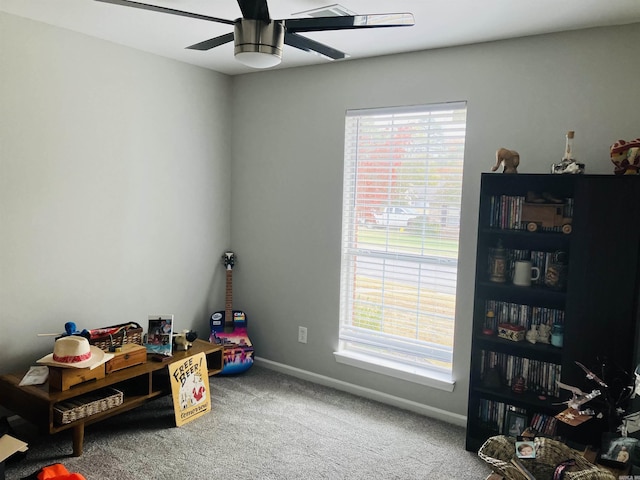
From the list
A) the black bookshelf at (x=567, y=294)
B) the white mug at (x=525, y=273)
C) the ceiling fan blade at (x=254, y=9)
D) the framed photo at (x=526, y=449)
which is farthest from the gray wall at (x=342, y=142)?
the ceiling fan blade at (x=254, y=9)

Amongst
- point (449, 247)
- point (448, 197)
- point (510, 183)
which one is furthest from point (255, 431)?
point (510, 183)

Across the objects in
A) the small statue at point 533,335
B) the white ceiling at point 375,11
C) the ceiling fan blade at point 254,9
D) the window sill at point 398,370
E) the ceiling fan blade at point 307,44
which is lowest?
Result: the window sill at point 398,370

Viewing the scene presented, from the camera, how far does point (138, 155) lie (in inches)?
139

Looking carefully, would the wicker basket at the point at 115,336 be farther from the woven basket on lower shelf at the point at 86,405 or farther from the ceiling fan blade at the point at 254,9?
the ceiling fan blade at the point at 254,9

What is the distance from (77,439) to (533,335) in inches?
99.4

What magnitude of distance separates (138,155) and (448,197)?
213cm

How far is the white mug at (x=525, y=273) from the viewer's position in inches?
109

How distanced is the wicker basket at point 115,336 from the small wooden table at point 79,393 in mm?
168

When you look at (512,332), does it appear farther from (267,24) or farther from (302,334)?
(267,24)

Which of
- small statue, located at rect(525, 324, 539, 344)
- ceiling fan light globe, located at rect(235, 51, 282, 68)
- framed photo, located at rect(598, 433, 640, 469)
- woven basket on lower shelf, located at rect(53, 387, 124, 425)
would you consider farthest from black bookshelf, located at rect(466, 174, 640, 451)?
woven basket on lower shelf, located at rect(53, 387, 124, 425)

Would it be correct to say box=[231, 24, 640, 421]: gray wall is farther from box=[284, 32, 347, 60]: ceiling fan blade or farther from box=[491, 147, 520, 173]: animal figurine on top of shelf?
box=[284, 32, 347, 60]: ceiling fan blade

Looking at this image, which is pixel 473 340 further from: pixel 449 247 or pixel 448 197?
pixel 448 197

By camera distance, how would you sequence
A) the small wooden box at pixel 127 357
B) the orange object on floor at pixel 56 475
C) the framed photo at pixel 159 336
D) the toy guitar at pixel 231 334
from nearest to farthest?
the orange object on floor at pixel 56 475 → the small wooden box at pixel 127 357 → the framed photo at pixel 159 336 → the toy guitar at pixel 231 334

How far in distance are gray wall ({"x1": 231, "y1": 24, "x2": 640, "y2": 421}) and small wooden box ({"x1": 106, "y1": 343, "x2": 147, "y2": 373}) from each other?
1.26m
